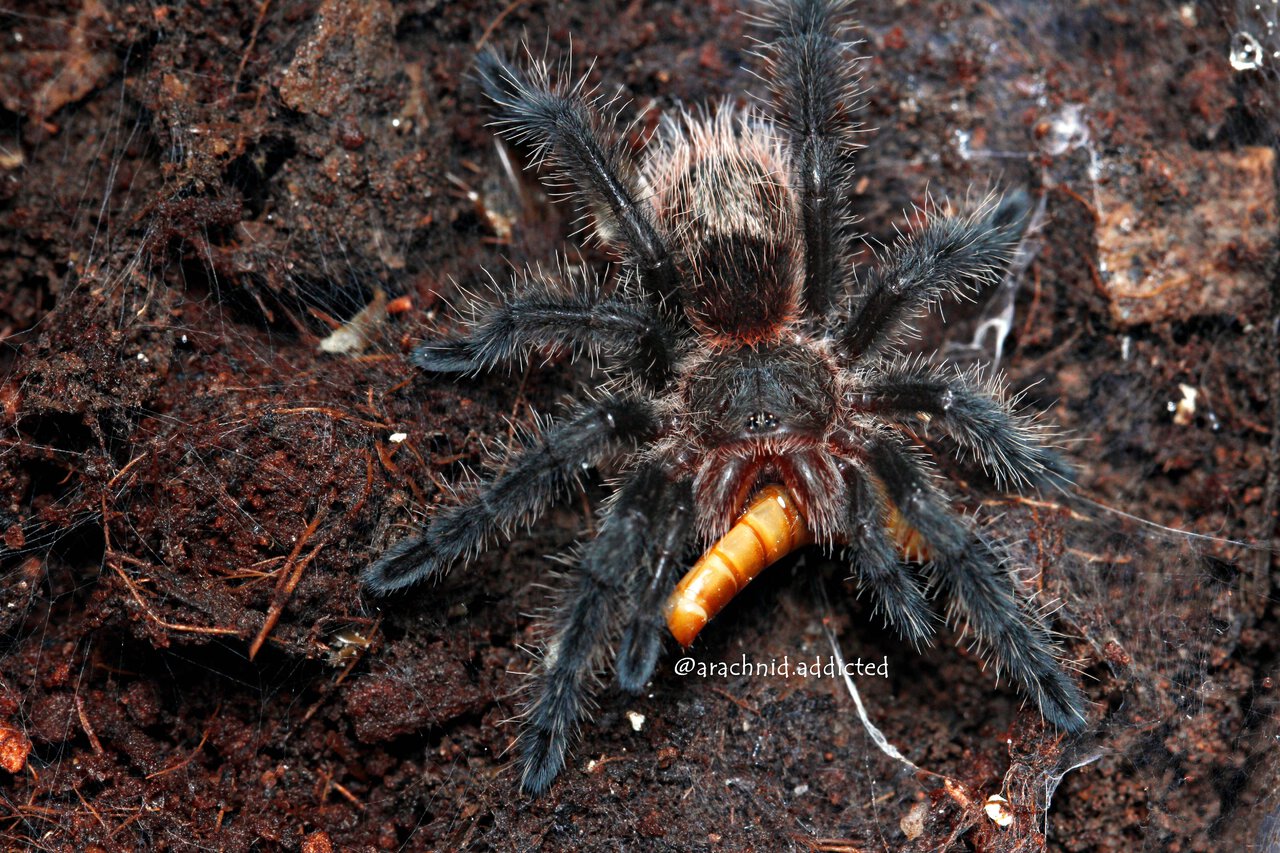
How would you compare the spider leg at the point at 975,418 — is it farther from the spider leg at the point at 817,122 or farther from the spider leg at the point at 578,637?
the spider leg at the point at 578,637

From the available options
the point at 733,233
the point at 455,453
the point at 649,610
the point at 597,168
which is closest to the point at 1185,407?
the point at 733,233

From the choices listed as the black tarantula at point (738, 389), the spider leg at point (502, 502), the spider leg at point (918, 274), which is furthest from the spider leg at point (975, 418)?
the spider leg at point (502, 502)

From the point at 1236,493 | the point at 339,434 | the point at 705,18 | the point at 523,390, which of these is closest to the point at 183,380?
the point at 339,434

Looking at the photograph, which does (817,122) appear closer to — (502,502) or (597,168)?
(597,168)

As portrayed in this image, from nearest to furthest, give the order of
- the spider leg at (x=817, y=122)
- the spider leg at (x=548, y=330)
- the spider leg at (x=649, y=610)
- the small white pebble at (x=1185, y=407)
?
the spider leg at (x=649, y=610), the spider leg at (x=548, y=330), the spider leg at (x=817, y=122), the small white pebble at (x=1185, y=407)

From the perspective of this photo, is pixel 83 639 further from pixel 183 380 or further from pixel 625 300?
pixel 625 300

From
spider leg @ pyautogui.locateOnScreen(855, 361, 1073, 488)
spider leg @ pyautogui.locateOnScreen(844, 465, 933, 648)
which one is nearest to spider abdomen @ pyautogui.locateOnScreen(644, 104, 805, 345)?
spider leg @ pyautogui.locateOnScreen(855, 361, 1073, 488)

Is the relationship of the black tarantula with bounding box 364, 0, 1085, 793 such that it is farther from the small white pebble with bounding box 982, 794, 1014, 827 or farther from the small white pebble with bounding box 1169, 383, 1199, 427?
the small white pebble with bounding box 1169, 383, 1199, 427
